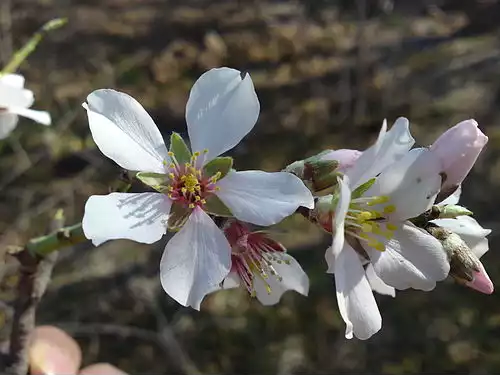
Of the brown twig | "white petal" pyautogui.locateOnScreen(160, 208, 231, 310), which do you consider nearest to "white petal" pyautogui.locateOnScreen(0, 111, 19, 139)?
the brown twig

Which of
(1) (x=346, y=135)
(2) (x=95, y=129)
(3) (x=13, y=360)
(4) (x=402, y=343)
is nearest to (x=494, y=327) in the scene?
(4) (x=402, y=343)

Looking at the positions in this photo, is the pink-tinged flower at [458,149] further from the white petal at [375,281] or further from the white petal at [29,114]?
the white petal at [29,114]

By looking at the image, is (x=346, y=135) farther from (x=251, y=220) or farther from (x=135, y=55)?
(x=251, y=220)

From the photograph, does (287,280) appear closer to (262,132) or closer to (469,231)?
(469,231)

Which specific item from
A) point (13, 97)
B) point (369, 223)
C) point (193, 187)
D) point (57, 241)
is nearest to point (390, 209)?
point (369, 223)

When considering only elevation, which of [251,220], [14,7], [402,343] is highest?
[251,220]

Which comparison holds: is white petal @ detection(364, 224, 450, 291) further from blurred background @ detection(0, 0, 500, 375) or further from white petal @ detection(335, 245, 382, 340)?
blurred background @ detection(0, 0, 500, 375)

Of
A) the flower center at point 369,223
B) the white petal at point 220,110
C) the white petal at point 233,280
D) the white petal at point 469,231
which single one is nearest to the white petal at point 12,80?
the white petal at point 220,110
